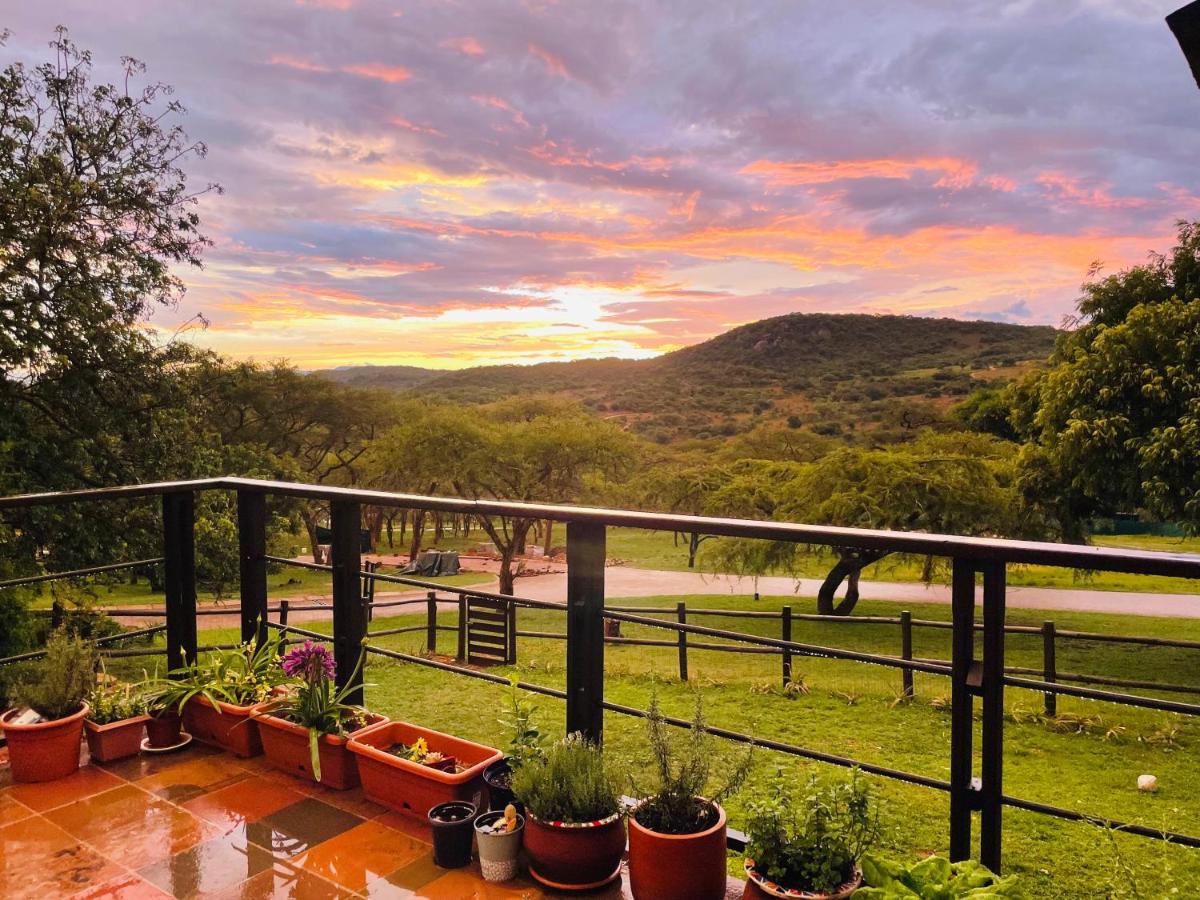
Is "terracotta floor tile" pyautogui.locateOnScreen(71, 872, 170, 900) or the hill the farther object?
the hill

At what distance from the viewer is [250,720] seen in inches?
106

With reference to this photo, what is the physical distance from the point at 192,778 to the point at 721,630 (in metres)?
1.81

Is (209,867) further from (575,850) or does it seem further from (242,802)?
(575,850)

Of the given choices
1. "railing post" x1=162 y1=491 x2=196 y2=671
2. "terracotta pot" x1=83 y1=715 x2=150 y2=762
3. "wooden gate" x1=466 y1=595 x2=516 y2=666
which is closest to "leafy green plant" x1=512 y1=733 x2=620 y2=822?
"terracotta pot" x1=83 y1=715 x2=150 y2=762

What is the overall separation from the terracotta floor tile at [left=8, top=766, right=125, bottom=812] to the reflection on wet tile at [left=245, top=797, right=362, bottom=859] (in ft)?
2.13

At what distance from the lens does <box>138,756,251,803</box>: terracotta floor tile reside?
247 cm

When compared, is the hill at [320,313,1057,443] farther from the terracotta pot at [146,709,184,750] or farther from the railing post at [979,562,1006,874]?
the railing post at [979,562,1006,874]

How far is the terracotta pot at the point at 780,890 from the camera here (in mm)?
1509

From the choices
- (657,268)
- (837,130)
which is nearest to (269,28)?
(837,130)

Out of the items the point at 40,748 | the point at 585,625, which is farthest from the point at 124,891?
the point at 585,625

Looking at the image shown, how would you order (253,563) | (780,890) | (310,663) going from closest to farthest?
(780,890) → (310,663) → (253,563)

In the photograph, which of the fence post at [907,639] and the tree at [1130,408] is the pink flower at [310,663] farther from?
the tree at [1130,408]

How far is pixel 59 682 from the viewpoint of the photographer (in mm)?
A: 2674

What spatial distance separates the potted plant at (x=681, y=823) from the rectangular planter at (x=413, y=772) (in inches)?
22.6
